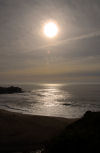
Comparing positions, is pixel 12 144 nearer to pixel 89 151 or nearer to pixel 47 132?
pixel 47 132

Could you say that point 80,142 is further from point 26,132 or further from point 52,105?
point 52,105

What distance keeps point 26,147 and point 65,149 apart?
347 centimetres

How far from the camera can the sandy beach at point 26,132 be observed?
10.5m

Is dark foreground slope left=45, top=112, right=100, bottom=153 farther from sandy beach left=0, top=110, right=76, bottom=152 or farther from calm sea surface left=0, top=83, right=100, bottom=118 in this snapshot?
calm sea surface left=0, top=83, right=100, bottom=118

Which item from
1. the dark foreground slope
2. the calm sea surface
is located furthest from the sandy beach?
the calm sea surface

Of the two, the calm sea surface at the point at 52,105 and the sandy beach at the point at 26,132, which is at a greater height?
the sandy beach at the point at 26,132

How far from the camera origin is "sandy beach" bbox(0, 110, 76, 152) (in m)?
10.5

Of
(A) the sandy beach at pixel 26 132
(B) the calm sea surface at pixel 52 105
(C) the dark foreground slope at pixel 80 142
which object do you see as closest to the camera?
(C) the dark foreground slope at pixel 80 142

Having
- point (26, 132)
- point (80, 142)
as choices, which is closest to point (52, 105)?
point (26, 132)

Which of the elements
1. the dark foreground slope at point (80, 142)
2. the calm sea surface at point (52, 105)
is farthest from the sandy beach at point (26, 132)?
the calm sea surface at point (52, 105)

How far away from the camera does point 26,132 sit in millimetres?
12188

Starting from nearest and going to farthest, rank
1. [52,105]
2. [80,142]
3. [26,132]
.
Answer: [80,142]
[26,132]
[52,105]

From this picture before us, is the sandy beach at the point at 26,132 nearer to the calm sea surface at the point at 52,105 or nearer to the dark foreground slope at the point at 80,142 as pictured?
the dark foreground slope at the point at 80,142

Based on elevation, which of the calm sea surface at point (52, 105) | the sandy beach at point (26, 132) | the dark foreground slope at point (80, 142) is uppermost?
the dark foreground slope at point (80, 142)
